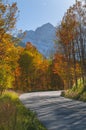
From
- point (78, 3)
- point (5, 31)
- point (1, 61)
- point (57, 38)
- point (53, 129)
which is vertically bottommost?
point (53, 129)

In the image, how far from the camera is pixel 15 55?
30.1m

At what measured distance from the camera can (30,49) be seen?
104500mm

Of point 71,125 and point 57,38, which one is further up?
point 57,38

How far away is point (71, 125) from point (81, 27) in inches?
1266

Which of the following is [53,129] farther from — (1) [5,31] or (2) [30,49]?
(2) [30,49]

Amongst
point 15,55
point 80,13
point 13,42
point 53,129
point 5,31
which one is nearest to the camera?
point 53,129

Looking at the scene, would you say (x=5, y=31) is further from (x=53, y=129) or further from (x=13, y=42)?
(x=53, y=129)

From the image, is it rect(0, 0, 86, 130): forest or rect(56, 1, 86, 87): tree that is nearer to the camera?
rect(0, 0, 86, 130): forest

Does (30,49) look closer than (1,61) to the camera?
No

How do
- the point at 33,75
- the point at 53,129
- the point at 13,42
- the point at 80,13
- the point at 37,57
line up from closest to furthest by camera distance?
the point at 53,129 < the point at 13,42 < the point at 80,13 < the point at 37,57 < the point at 33,75

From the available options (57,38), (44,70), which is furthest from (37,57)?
(57,38)

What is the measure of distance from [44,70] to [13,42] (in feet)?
288

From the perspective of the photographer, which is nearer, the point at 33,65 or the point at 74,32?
the point at 74,32

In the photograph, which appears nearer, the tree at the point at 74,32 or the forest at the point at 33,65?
the forest at the point at 33,65
